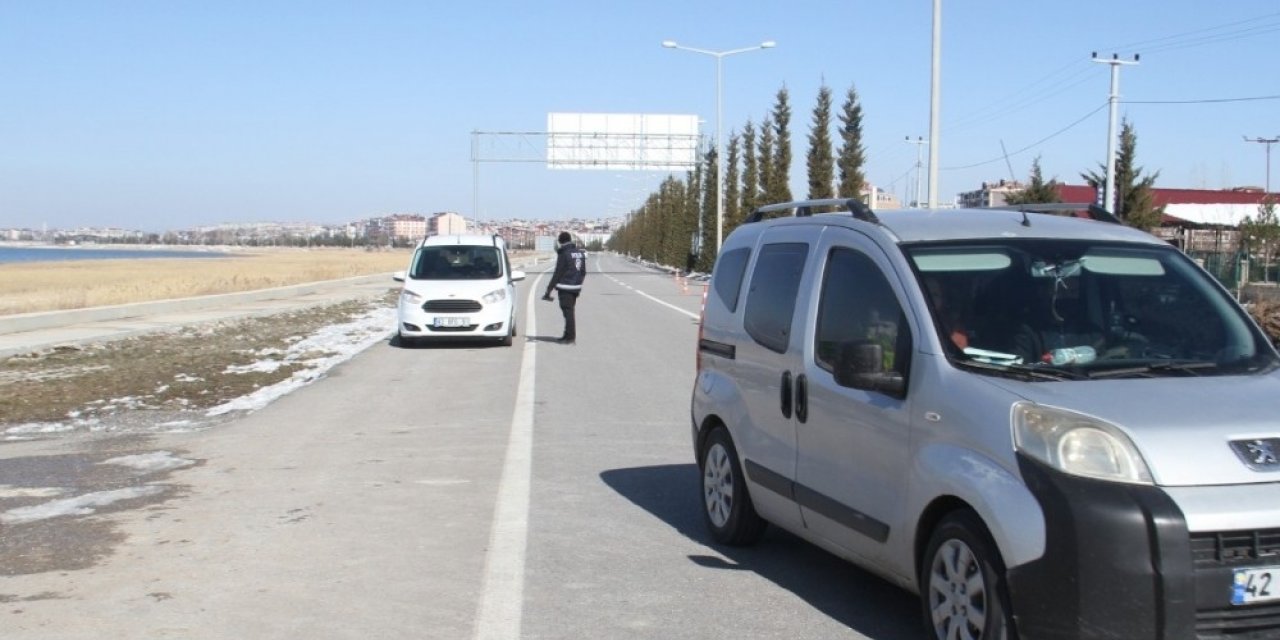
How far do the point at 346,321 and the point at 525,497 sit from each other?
20575 mm

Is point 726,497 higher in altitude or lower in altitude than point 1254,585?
lower

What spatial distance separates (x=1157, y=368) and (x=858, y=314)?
4.29 feet

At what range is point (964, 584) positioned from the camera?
4.58 meters

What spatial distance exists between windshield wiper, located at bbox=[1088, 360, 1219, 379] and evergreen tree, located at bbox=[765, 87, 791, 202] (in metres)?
58.7

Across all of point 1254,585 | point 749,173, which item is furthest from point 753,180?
point 1254,585

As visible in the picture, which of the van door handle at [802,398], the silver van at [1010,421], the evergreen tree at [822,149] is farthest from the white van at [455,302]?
the evergreen tree at [822,149]

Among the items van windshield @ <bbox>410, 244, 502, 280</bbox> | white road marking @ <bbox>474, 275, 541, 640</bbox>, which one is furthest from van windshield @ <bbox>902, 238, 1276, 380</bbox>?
van windshield @ <bbox>410, 244, 502, 280</bbox>

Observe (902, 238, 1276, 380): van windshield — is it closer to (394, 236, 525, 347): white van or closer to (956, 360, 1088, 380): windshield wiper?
(956, 360, 1088, 380): windshield wiper

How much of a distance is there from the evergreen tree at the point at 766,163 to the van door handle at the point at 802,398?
5885 centimetres

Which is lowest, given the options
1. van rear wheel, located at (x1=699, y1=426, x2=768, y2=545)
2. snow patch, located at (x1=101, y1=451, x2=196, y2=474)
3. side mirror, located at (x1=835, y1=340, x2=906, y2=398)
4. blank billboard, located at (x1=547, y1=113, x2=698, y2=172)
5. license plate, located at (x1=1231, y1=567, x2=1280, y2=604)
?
snow patch, located at (x1=101, y1=451, x2=196, y2=474)

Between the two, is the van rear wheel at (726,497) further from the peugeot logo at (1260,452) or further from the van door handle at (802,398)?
the peugeot logo at (1260,452)

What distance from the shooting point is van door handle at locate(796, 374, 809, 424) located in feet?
18.9

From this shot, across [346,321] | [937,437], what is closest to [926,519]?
[937,437]

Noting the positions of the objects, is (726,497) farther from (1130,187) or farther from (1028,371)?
(1130,187)
